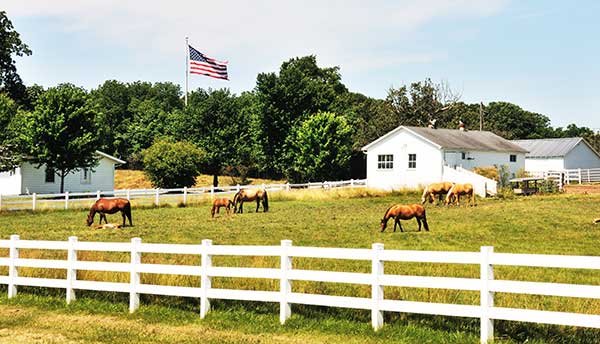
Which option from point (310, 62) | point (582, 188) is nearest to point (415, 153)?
point (582, 188)

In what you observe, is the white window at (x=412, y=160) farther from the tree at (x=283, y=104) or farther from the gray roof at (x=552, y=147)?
the gray roof at (x=552, y=147)

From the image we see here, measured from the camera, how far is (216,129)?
7719 cm

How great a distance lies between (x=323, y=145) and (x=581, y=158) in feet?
101

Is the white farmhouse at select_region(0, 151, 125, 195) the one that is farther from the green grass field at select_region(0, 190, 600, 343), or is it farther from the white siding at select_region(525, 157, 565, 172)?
the white siding at select_region(525, 157, 565, 172)

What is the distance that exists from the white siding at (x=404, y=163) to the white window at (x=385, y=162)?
257mm

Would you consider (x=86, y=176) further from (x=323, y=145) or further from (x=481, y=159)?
(x=481, y=159)

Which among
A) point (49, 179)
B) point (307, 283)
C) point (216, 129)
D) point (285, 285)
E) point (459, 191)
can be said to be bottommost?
point (307, 283)

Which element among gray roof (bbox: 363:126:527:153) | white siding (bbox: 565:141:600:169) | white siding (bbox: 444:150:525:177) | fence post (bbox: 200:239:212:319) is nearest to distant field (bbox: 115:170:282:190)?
gray roof (bbox: 363:126:527:153)

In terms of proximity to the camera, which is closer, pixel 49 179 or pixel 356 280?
pixel 356 280

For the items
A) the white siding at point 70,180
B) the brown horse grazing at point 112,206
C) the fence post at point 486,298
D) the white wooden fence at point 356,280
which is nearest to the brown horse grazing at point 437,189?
the brown horse grazing at point 112,206

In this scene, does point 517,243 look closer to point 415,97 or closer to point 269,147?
point 269,147

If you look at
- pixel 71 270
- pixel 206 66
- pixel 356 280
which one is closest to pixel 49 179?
pixel 206 66

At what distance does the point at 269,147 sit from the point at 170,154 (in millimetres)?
17801

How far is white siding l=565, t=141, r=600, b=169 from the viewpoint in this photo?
7531 cm
